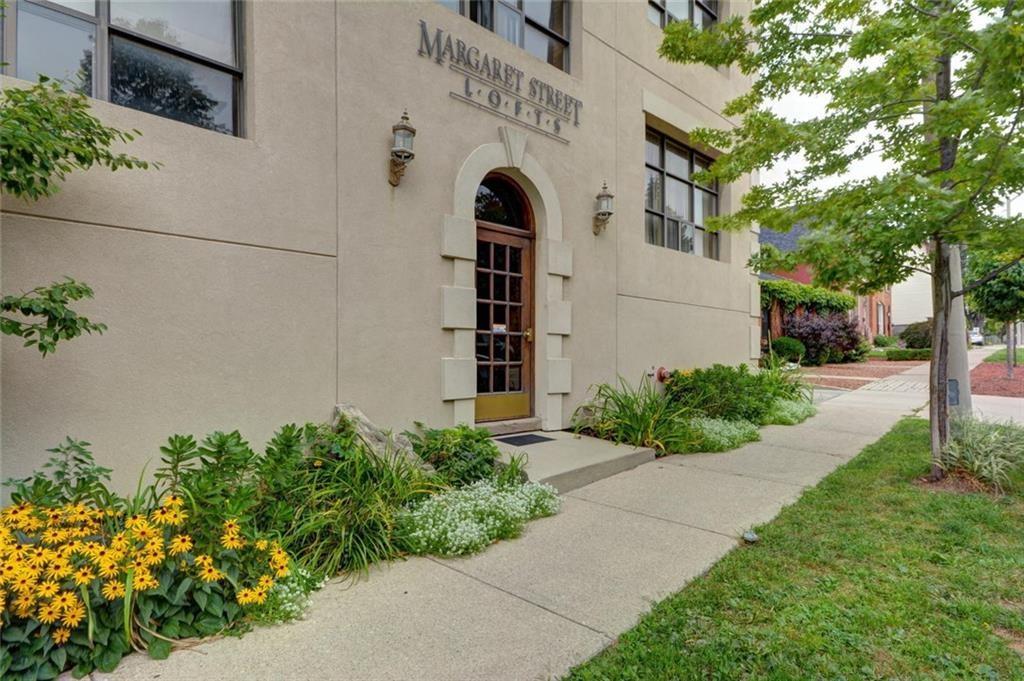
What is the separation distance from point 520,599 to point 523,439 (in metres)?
2.84

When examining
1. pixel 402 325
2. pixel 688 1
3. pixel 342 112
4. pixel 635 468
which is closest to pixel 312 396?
pixel 402 325

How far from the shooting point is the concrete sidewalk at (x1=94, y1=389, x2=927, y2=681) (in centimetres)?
220

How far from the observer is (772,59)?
529 centimetres

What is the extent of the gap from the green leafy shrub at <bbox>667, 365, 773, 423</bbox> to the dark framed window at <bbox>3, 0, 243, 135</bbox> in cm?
593

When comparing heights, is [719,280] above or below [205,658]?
above

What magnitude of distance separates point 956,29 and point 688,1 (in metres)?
5.18

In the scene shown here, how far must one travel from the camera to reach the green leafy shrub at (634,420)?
226 inches

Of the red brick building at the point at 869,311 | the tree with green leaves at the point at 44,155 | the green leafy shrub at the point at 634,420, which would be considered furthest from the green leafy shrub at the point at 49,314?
the red brick building at the point at 869,311

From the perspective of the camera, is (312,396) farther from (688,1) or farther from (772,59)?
(688,1)

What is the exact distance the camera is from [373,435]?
412cm

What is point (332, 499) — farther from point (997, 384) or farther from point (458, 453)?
point (997, 384)

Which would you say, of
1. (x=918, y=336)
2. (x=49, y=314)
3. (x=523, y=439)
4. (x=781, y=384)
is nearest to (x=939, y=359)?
(x=523, y=439)

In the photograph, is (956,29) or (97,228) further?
(956,29)

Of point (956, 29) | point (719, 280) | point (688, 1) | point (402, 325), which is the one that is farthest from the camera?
point (719, 280)
